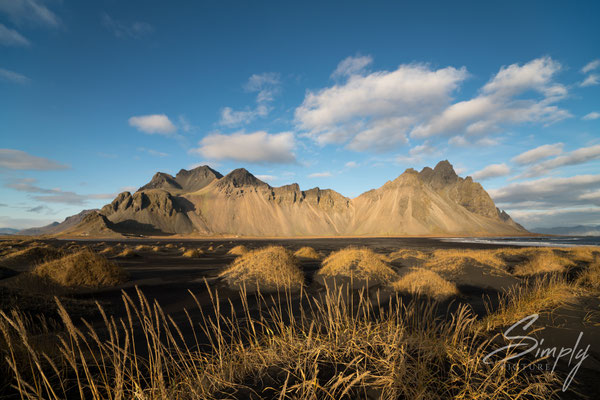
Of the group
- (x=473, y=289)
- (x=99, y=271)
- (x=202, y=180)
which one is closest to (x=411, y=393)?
(x=473, y=289)

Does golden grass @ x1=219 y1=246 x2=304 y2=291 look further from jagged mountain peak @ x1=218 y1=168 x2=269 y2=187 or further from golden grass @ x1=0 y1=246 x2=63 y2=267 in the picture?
jagged mountain peak @ x1=218 y1=168 x2=269 y2=187

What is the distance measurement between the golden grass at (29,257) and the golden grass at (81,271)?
672 cm

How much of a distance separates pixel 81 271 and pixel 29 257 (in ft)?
32.8

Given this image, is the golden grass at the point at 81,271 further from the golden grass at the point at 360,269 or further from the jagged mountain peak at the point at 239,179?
the jagged mountain peak at the point at 239,179

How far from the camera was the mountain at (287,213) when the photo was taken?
9406 cm

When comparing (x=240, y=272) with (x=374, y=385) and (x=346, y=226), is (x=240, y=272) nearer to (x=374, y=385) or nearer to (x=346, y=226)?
(x=374, y=385)

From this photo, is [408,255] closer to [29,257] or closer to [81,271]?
[81,271]

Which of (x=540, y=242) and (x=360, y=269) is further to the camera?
(x=540, y=242)

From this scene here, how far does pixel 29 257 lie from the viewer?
1633 cm

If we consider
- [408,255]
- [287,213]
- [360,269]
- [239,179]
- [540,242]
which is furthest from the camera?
[239,179]

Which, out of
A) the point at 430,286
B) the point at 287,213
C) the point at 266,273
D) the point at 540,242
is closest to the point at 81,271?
the point at 266,273

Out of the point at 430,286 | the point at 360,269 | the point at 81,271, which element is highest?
the point at 81,271

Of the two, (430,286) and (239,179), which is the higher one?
(239,179)

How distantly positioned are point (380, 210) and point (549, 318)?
102966mm
